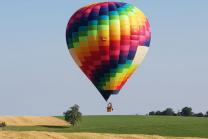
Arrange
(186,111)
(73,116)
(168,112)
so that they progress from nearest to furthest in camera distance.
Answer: (73,116), (168,112), (186,111)

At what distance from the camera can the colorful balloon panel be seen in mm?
45562

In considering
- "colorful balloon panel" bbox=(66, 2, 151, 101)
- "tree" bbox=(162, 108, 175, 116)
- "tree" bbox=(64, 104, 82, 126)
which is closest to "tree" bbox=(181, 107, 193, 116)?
"tree" bbox=(162, 108, 175, 116)

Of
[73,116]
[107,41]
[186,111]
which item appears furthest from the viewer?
[186,111]

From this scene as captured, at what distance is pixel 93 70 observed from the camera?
152 feet

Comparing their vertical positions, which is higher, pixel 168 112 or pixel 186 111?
pixel 186 111

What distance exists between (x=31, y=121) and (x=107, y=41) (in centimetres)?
6247

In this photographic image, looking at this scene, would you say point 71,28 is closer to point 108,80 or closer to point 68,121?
point 108,80

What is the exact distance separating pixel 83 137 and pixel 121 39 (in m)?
8.19

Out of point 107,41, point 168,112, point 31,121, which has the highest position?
point 168,112

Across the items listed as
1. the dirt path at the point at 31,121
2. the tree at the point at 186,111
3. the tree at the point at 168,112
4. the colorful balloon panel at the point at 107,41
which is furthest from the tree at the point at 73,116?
the colorful balloon panel at the point at 107,41

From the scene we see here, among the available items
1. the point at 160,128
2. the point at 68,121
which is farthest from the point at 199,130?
the point at 68,121

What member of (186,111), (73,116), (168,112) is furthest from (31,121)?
(186,111)

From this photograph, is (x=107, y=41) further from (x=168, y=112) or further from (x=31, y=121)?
(x=168, y=112)

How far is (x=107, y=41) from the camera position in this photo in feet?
149
